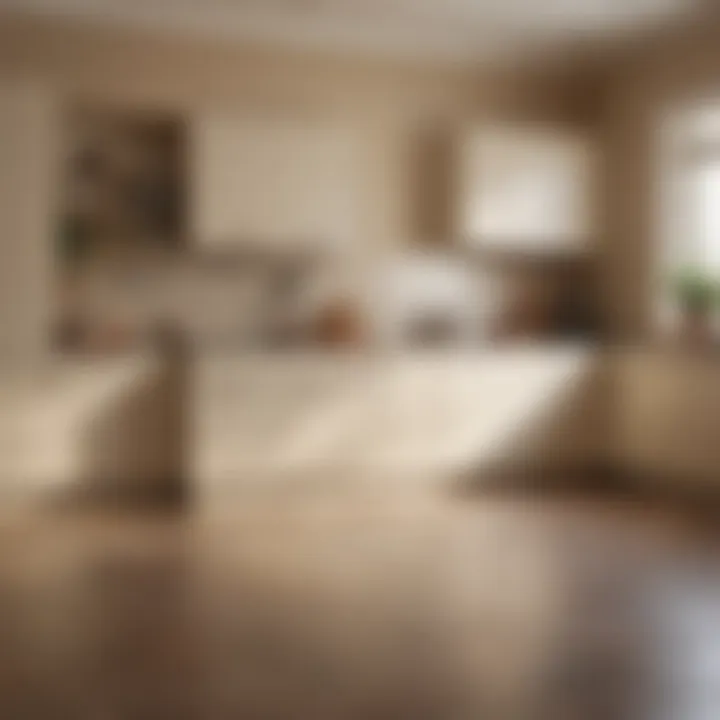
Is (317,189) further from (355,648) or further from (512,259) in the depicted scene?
(355,648)

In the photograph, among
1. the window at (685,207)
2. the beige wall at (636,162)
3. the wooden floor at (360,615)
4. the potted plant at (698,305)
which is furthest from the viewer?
the window at (685,207)

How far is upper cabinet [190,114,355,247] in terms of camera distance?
588 cm

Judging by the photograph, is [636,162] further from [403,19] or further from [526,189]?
[403,19]

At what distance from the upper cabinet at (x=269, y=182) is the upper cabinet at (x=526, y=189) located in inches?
28.4

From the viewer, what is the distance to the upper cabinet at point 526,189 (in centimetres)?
644

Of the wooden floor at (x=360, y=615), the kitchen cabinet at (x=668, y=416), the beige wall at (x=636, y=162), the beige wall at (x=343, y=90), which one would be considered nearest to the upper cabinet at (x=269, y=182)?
the beige wall at (x=343, y=90)

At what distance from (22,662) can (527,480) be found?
3.71 m

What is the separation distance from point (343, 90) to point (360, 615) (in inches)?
143

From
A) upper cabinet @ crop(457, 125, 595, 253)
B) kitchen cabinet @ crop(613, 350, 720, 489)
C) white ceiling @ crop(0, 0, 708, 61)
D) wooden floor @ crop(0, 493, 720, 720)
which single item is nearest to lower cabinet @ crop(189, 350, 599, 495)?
kitchen cabinet @ crop(613, 350, 720, 489)

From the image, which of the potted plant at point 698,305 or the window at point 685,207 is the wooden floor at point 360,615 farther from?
the window at point 685,207

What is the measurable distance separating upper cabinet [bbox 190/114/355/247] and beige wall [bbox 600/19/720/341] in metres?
1.69

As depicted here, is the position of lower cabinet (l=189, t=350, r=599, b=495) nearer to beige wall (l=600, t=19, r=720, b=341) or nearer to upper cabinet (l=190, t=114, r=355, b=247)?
beige wall (l=600, t=19, r=720, b=341)

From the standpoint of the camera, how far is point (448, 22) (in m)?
5.87

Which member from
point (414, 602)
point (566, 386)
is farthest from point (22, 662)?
point (566, 386)
